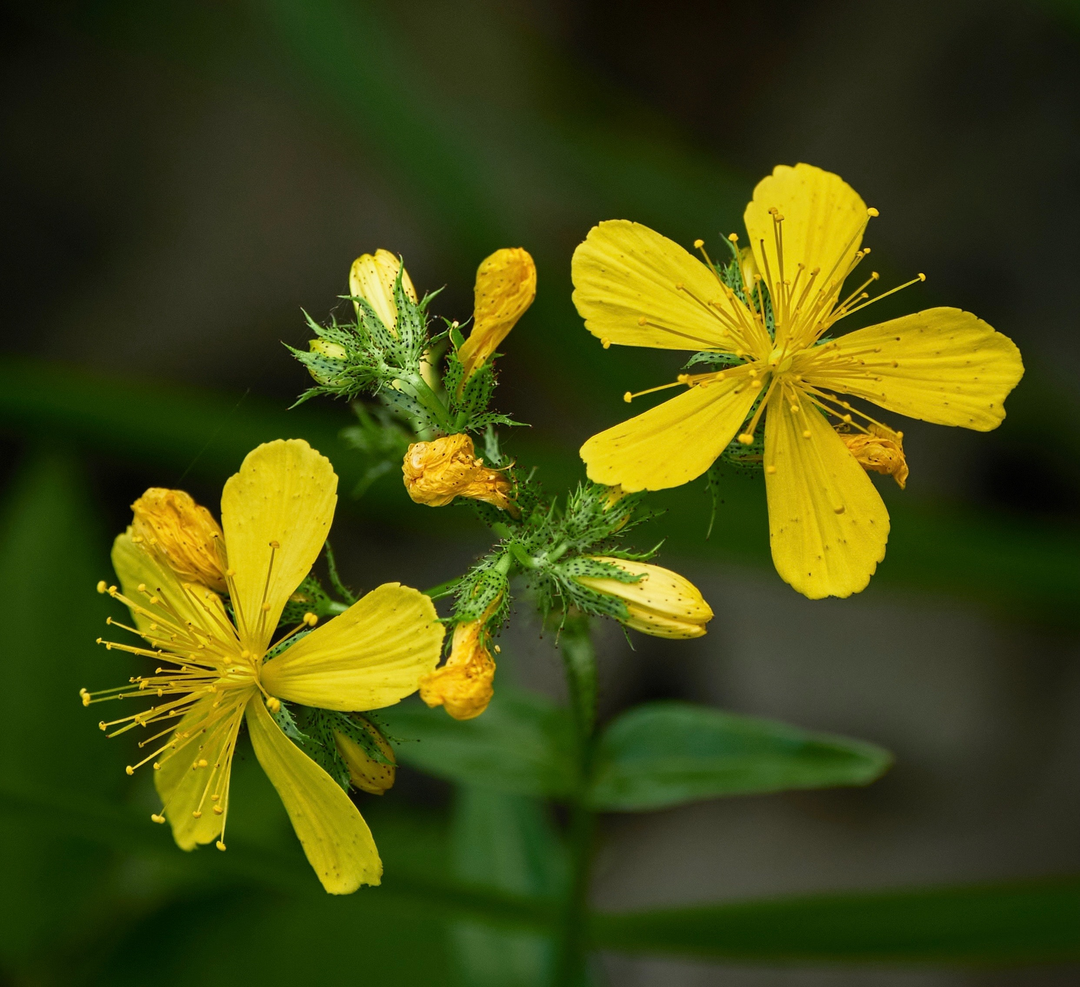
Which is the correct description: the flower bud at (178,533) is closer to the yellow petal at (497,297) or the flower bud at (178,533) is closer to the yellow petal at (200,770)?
the yellow petal at (200,770)

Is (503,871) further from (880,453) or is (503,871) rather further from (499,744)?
(880,453)

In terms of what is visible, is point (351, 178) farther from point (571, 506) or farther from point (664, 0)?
point (571, 506)

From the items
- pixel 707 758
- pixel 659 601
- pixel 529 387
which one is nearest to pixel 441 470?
pixel 659 601

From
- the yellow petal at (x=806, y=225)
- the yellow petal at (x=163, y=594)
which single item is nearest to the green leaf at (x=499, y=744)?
the yellow petal at (x=163, y=594)

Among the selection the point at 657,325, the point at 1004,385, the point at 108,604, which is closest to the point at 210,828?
the point at 657,325

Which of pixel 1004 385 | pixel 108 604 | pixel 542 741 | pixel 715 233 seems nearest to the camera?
pixel 1004 385

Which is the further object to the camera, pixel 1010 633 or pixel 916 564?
pixel 1010 633
